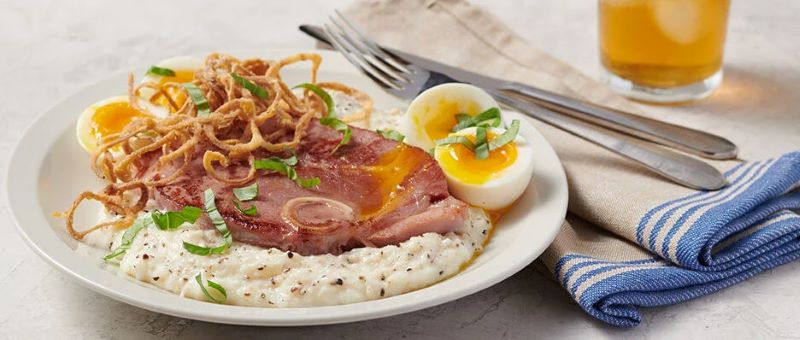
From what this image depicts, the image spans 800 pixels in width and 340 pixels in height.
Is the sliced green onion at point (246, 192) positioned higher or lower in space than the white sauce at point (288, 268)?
higher

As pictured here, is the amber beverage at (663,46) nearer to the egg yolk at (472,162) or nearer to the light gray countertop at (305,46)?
the light gray countertop at (305,46)

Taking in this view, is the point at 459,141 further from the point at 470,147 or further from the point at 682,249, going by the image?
the point at 682,249

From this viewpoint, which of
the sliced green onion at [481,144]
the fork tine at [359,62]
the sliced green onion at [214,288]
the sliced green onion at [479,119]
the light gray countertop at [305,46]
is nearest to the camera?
the sliced green onion at [214,288]

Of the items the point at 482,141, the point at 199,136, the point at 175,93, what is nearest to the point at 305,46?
the point at 175,93

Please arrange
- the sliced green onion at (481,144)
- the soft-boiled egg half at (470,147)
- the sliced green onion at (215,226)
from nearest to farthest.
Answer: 1. the sliced green onion at (215,226)
2. the soft-boiled egg half at (470,147)
3. the sliced green onion at (481,144)

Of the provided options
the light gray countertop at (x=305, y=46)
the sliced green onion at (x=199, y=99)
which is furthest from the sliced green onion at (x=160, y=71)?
the light gray countertop at (x=305, y=46)

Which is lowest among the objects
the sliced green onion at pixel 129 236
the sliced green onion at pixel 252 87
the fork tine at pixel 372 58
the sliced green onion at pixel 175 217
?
the fork tine at pixel 372 58

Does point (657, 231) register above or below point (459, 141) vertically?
below
